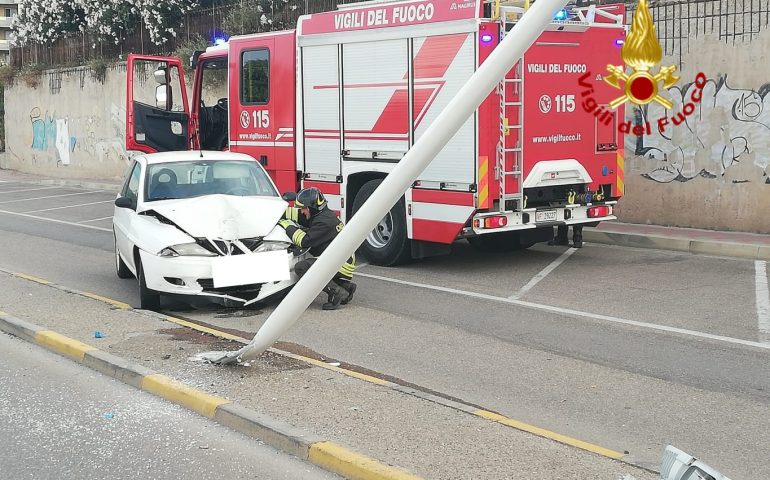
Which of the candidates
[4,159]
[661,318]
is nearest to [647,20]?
[661,318]

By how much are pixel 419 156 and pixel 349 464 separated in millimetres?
1978

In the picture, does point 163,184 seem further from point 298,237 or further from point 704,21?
point 704,21

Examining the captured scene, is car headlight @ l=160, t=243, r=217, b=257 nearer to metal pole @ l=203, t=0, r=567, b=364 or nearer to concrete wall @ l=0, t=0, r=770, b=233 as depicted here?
metal pole @ l=203, t=0, r=567, b=364

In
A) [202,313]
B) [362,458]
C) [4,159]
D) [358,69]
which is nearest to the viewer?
[362,458]

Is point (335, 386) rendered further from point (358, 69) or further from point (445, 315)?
point (358, 69)

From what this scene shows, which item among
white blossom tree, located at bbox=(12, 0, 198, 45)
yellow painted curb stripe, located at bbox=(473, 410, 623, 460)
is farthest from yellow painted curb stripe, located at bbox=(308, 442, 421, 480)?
white blossom tree, located at bbox=(12, 0, 198, 45)

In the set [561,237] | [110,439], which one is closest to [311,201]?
[110,439]

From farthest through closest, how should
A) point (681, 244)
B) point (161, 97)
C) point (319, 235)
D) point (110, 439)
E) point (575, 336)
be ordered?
point (161, 97)
point (681, 244)
point (319, 235)
point (575, 336)
point (110, 439)

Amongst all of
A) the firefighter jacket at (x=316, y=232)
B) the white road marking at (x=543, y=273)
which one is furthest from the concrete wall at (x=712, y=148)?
the firefighter jacket at (x=316, y=232)

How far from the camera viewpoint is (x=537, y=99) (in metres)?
11.7

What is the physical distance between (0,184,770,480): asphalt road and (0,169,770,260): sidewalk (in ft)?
1.07

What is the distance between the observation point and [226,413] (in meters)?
6.12

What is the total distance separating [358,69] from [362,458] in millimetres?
8211

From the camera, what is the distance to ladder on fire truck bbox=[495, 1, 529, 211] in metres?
11.4
